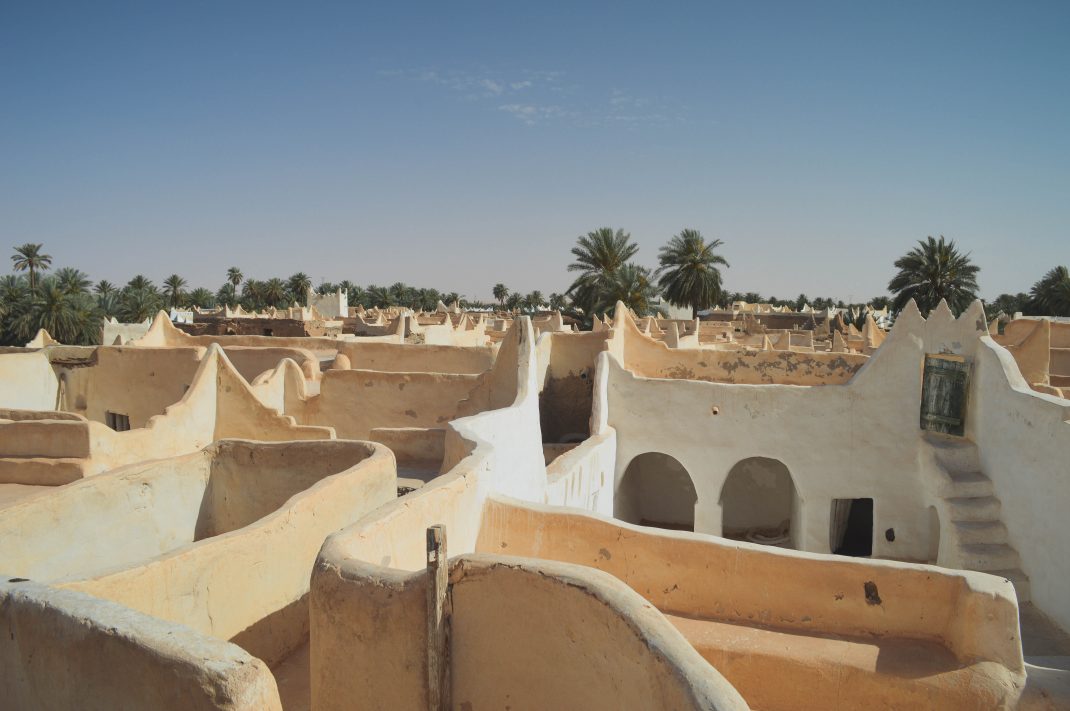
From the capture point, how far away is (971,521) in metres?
10.5

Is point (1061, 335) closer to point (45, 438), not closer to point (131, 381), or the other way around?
point (131, 381)

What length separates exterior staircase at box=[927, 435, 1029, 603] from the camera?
9.80m

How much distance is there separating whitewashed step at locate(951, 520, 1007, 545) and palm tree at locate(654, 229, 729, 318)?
91.1ft

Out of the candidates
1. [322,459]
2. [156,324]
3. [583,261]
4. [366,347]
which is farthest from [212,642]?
[583,261]

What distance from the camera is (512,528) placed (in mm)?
6289

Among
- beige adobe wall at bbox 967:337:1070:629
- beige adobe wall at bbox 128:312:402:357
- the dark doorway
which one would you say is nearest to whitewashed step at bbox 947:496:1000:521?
beige adobe wall at bbox 967:337:1070:629

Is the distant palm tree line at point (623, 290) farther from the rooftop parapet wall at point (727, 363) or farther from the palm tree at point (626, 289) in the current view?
the rooftop parapet wall at point (727, 363)

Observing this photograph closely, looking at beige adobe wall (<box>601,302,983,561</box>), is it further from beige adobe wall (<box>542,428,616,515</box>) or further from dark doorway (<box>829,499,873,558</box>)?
dark doorway (<box>829,499,873,558</box>)

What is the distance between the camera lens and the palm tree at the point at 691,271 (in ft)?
125

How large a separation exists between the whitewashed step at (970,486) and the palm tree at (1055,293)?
3274cm

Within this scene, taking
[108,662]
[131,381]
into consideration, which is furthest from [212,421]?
[108,662]

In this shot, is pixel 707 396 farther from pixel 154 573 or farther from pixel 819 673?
pixel 154 573

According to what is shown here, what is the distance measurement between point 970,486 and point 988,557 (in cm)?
128

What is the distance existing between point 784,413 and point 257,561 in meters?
9.76
